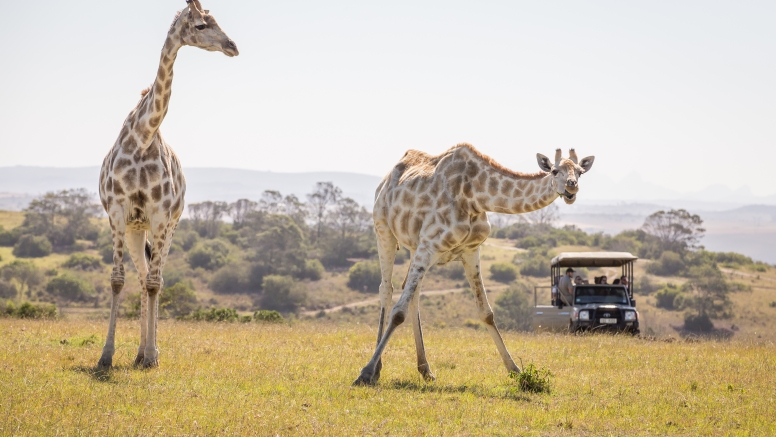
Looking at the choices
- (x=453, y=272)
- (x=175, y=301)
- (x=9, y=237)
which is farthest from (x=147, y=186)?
(x=9, y=237)

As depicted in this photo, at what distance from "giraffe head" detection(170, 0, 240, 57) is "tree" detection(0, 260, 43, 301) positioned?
7233 cm

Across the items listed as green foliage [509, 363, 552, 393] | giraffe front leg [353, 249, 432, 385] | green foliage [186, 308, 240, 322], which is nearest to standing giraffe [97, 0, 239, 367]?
giraffe front leg [353, 249, 432, 385]

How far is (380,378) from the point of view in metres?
12.2

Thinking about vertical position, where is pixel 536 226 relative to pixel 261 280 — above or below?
above

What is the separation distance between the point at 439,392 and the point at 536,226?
12691cm

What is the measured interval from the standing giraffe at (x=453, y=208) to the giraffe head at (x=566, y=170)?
0.05 feet

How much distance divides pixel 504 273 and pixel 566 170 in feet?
277

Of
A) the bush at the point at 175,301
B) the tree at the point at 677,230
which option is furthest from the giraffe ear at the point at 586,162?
the tree at the point at 677,230

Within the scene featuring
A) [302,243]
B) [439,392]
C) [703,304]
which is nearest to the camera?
[439,392]

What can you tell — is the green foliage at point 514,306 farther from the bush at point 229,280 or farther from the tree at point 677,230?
the tree at point 677,230

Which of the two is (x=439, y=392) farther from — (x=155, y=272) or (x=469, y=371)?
(x=155, y=272)

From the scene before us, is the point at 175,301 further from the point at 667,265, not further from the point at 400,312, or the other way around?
the point at 667,265

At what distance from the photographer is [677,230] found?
112 meters

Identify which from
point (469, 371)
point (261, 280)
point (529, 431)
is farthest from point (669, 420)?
point (261, 280)
